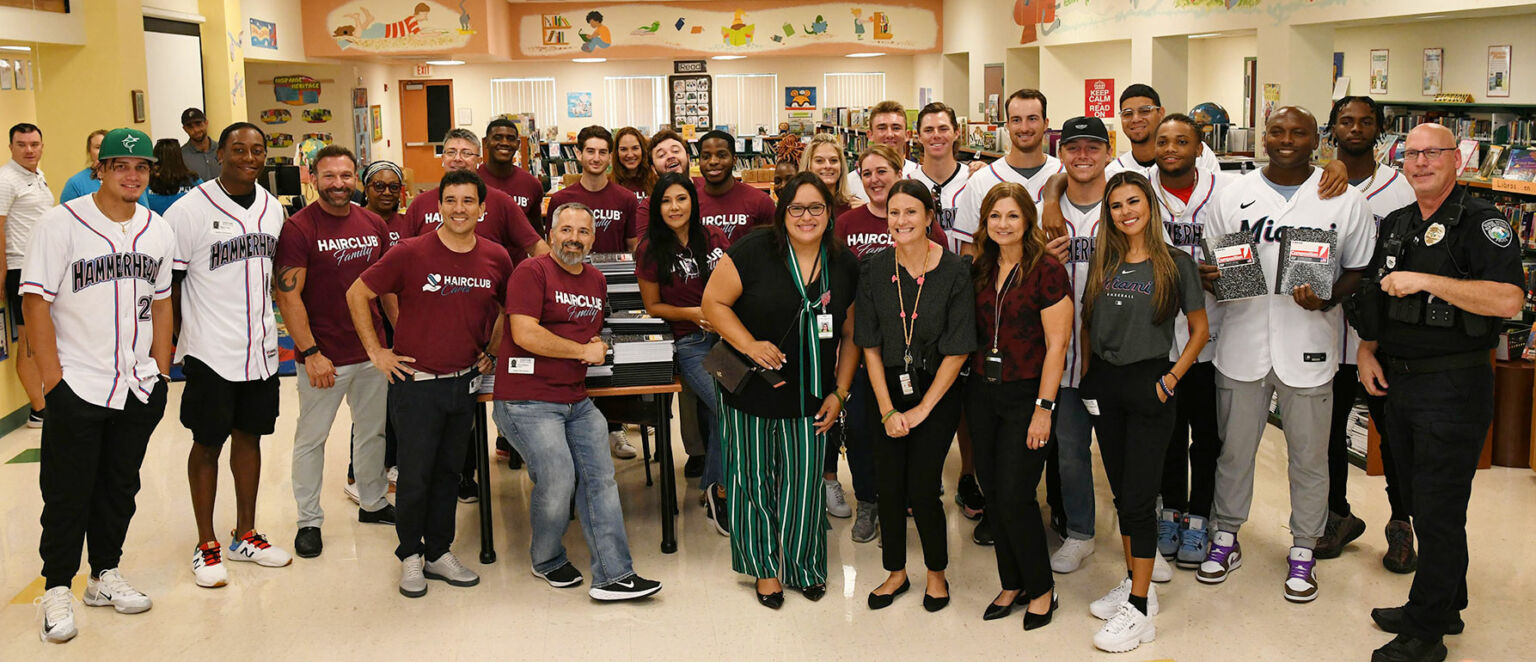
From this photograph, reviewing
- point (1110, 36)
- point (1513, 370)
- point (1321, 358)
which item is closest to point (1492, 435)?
point (1513, 370)

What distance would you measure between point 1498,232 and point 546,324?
2870mm

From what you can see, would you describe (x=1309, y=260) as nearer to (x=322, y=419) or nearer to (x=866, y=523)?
(x=866, y=523)

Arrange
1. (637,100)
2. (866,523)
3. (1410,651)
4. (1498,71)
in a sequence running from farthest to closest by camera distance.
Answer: (637,100) → (1498,71) → (866,523) → (1410,651)

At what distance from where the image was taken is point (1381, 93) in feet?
32.8

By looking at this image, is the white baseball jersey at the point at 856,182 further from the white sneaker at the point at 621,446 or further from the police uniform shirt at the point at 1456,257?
the police uniform shirt at the point at 1456,257

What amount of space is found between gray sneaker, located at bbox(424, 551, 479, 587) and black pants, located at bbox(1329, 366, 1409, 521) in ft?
10.2

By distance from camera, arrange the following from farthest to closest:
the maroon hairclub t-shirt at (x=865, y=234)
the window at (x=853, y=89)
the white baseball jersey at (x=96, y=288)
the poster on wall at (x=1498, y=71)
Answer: the window at (x=853, y=89) < the poster on wall at (x=1498, y=71) < the maroon hairclub t-shirt at (x=865, y=234) < the white baseball jersey at (x=96, y=288)

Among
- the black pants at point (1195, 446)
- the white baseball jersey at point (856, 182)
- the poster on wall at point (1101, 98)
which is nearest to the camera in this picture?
the black pants at point (1195, 446)

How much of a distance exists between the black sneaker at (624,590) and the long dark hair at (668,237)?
3.83 feet

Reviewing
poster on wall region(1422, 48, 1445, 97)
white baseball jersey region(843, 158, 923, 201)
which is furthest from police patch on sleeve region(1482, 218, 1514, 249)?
poster on wall region(1422, 48, 1445, 97)

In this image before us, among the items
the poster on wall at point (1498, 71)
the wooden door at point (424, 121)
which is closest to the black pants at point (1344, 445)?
the poster on wall at point (1498, 71)

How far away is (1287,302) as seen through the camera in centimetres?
415

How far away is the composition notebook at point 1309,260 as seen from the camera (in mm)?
4035

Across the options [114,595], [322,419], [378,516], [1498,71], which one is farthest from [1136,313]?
[1498,71]
